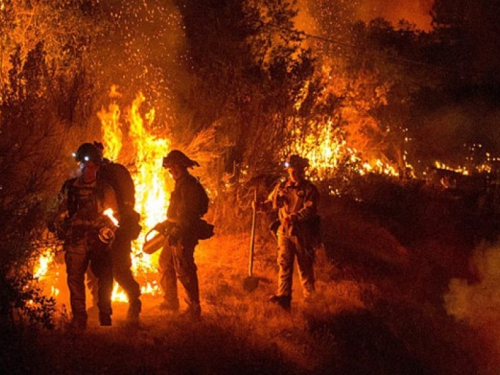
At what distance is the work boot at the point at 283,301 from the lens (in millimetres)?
8773

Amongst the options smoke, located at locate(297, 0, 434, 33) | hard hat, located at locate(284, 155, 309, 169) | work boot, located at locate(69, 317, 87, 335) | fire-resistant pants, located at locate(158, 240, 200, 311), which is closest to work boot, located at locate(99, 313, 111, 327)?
work boot, located at locate(69, 317, 87, 335)

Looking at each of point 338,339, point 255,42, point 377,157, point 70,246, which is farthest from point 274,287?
point 377,157

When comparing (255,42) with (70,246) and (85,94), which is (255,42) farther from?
(70,246)

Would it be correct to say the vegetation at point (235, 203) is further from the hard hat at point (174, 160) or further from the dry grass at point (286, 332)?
the hard hat at point (174, 160)

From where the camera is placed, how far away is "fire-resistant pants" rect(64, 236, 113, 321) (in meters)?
6.79

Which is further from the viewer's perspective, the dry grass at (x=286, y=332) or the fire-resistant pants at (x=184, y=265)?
the fire-resistant pants at (x=184, y=265)

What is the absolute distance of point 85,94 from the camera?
1011 centimetres

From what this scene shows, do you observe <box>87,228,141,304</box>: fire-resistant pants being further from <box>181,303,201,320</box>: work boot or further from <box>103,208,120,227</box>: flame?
<box>181,303,201,320</box>: work boot

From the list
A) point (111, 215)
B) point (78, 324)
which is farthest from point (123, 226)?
point (78, 324)

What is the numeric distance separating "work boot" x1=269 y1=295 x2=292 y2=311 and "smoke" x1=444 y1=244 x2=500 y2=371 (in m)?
3.28

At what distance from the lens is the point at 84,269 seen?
6902 millimetres

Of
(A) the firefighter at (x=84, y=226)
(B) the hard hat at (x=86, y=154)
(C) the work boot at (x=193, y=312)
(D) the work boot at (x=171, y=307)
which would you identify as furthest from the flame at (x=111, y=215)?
(D) the work boot at (x=171, y=307)

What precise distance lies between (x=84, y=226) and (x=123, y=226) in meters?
0.46

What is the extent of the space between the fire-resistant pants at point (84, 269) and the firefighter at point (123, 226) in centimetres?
20
